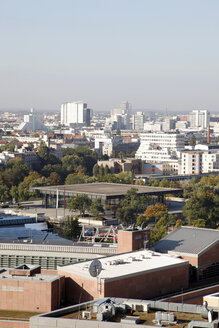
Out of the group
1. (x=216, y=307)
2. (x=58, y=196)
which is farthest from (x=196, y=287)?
(x=58, y=196)

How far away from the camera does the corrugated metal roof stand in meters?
27.6

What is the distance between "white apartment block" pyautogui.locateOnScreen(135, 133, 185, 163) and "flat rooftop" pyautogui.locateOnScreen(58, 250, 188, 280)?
79332 mm

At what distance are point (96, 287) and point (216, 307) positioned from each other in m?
4.03

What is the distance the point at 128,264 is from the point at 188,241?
14.3 ft

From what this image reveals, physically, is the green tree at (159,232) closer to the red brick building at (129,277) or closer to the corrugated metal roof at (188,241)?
the corrugated metal roof at (188,241)

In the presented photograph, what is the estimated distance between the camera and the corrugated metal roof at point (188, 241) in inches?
1085

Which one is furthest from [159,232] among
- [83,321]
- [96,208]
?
[83,321]

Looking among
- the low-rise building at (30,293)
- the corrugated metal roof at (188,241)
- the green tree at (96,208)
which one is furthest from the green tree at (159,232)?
the low-rise building at (30,293)

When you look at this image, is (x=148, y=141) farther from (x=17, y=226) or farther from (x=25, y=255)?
(x=25, y=255)

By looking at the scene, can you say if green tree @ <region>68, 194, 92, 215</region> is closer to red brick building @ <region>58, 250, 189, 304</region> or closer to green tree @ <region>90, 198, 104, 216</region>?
green tree @ <region>90, 198, 104, 216</region>

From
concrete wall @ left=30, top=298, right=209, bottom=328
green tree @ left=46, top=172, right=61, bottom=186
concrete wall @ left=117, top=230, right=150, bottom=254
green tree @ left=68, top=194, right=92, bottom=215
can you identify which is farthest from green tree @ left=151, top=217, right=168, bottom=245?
green tree @ left=46, top=172, right=61, bottom=186

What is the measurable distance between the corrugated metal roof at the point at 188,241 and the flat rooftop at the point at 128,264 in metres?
1.27

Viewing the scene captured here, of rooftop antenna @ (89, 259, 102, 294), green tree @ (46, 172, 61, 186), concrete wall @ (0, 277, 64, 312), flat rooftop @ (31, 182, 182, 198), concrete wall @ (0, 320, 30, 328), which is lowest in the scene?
green tree @ (46, 172, 61, 186)

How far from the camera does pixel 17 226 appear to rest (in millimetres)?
44875
